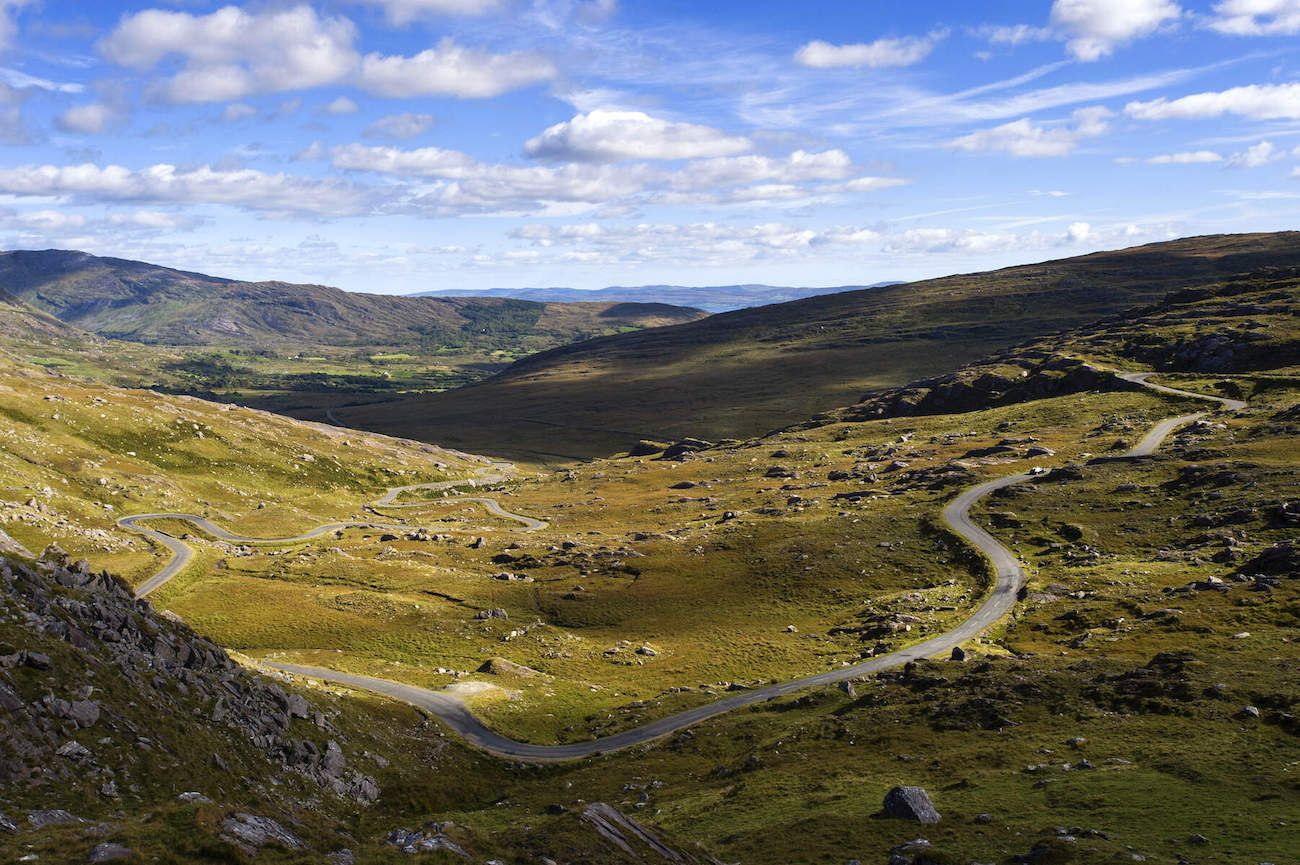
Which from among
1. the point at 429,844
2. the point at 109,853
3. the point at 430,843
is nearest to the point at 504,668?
the point at 430,843

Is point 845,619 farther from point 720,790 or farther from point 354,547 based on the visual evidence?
point 354,547

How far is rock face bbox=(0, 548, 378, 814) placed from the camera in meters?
29.7

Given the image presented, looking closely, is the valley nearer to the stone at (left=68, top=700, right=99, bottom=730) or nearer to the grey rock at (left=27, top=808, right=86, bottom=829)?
the stone at (left=68, top=700, right=99, bottom=730)

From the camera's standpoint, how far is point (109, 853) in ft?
72.8

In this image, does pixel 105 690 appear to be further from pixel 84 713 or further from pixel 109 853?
pixel 109 853

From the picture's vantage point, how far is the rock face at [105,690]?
29.7 m

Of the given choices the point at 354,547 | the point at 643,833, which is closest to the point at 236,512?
the point at 354,547

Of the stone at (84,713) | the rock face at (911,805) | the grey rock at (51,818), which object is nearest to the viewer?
the grey rock at (51,818)

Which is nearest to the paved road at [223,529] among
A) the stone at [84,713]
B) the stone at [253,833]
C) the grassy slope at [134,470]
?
the grassy slope at [134,470]

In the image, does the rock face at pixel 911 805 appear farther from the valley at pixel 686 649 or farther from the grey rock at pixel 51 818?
the grey rock at pixel 51 818

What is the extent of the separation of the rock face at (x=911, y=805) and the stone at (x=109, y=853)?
100 ft

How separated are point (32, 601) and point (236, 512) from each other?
11311 cm

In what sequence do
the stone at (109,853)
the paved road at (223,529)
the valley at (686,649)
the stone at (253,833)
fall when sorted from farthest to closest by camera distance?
the paved road at (223,529), the valley at (686,649), the stone at (253,833), the stone at (109,853)

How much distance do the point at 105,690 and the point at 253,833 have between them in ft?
45.0
